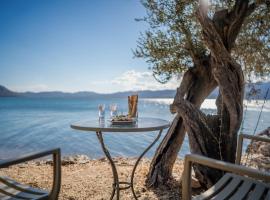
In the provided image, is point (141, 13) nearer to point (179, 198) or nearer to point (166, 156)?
point (166, 156)

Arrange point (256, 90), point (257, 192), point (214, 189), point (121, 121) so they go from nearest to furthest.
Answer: point (257, 192), point (214, 189), point (121, 121), point (256, 90)

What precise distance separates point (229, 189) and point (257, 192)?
0.70ft

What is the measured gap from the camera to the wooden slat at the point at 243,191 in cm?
210

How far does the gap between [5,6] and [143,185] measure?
2388cm

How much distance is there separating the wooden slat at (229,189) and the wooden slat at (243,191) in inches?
1.5

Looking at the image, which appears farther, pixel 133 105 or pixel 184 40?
pixel 184 40

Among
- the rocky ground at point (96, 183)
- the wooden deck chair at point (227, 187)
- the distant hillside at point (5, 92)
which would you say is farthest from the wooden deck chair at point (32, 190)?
the distant hillside at point (5, 92)

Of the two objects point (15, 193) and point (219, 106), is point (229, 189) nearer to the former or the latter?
point (15, 193)

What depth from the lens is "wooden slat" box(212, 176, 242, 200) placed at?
6.95 ft

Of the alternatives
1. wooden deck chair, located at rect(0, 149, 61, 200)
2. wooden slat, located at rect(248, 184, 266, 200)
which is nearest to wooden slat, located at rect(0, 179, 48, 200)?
wooden deck chair, located at rect(0, 149, 61, 200)

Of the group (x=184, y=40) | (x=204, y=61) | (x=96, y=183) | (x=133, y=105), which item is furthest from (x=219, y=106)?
(x=96, y=183)

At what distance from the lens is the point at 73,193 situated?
14.1 feet

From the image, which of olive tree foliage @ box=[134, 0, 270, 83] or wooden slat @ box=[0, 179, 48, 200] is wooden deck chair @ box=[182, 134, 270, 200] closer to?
wooden slat @ box=[0, 179, 48, 200]

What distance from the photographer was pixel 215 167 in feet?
6.08
